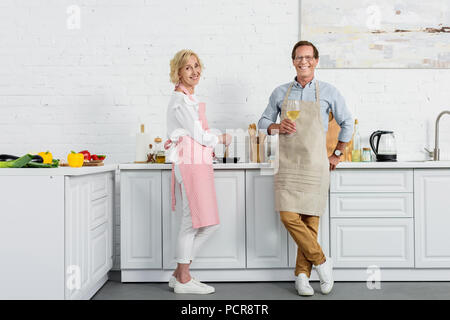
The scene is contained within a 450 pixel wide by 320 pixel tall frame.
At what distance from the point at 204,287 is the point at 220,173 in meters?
0.81

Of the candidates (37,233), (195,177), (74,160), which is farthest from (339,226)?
(37,233)

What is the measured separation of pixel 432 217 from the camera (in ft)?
9.15

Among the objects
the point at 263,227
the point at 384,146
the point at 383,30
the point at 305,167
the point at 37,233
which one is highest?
the point at 383,30

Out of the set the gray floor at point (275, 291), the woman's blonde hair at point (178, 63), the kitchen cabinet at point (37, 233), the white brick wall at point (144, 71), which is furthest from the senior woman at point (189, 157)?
the white brick wall at point (144, 71)

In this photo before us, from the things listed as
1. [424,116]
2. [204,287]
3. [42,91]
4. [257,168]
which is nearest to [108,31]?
[42,91]

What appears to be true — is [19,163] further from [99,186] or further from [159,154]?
[159,154]

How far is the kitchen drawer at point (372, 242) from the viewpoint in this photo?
9.18 feet

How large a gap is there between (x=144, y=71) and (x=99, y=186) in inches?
47.0

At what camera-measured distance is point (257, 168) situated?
9.30 ft

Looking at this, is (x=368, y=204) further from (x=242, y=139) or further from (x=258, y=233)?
(x=242, y=139)

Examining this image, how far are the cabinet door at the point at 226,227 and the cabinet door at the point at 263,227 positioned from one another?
54mm

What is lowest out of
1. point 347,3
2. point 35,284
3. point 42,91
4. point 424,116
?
point 35,284

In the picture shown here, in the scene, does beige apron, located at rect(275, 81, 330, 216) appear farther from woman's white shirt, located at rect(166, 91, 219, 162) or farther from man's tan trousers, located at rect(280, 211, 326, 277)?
woman's white shirt, located at rect(166, 91, 219, 162)

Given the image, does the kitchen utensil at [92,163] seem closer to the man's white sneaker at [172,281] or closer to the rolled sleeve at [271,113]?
the man's white sneaker at [172,281]
